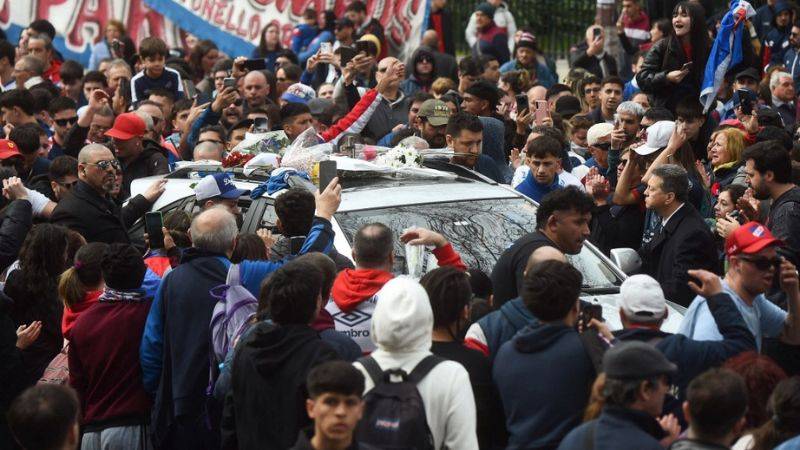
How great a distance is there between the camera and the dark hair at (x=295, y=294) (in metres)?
6.00

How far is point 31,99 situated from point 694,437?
928cm

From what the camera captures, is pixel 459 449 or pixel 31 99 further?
pixel 31 99

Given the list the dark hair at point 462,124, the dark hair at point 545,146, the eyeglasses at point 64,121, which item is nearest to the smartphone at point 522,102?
the dark hair at point 462,124

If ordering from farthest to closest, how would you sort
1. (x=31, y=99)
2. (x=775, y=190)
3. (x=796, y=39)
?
1. (x=796, y=39)
2. (x=31, y=99)
3. (x=775, y=190)

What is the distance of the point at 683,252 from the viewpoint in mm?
8727

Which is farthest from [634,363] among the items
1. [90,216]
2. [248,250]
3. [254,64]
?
[254,64]

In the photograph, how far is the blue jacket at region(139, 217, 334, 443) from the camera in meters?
7.24

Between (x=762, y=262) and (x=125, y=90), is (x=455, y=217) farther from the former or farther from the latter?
(x=125, y=90)

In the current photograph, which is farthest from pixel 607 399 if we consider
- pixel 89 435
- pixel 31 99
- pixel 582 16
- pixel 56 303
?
pixel 582 16

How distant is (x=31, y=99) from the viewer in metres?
12.8

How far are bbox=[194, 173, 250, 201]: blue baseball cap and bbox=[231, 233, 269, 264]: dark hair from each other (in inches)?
51.9

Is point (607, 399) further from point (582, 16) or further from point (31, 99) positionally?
point (582, 16)

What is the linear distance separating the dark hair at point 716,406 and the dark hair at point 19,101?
911 centimetres

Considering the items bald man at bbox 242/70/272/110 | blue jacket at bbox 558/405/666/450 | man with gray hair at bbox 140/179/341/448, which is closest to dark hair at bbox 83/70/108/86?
bald man at bbox 242/70/272/110
